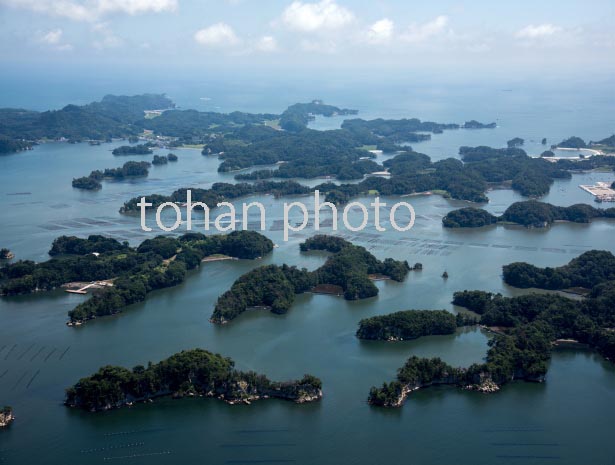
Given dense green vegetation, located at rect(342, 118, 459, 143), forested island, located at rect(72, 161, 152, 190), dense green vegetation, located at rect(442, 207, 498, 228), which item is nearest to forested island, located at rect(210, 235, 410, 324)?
dense green vegetation, located at rect(442, 207, 498, 228)

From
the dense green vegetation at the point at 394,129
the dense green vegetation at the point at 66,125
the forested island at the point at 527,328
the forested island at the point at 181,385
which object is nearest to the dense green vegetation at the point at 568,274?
the forested island at the point at 527,328

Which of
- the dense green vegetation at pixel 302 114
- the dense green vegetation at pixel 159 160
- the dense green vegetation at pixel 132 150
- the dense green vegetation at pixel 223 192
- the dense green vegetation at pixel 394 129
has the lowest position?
the dense green vegetation at pixel 223 192

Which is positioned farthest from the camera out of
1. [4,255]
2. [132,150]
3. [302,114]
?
[302,114]

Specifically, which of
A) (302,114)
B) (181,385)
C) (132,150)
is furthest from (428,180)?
(302,114)

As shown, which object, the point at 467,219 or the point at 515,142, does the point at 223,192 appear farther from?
the point at 515,142

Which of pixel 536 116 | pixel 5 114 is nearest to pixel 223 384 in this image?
pixel 5 114

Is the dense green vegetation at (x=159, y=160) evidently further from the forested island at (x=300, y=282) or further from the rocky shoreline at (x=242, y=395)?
the rocky shoreline at (x=242, y=395)
